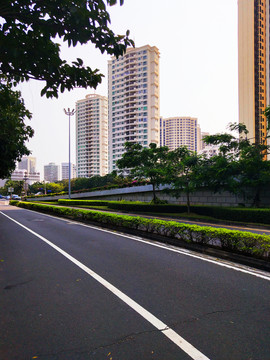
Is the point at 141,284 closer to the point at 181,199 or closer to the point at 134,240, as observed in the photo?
the point at 134,240

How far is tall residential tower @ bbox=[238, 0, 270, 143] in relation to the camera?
69.9 metres

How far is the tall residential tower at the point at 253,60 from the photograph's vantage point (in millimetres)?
69875

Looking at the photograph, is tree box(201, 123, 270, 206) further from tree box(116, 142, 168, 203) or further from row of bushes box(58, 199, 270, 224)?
tree box(116, 142, 168, 203)

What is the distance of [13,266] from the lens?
6.45m

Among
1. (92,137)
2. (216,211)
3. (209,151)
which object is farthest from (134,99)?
(216,211)

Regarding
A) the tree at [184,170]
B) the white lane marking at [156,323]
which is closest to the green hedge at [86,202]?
the tree at [184,170]

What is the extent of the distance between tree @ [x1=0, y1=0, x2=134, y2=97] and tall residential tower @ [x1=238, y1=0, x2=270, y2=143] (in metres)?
72.1

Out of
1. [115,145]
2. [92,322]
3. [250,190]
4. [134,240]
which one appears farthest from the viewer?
[115,145]

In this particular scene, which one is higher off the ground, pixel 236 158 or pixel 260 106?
pixel 260 106

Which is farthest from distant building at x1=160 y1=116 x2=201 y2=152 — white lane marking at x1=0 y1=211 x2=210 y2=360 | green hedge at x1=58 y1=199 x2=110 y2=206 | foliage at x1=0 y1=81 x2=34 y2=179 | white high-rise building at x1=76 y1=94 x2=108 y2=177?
white lane marking at x1=0 y1=211 x2=210 y2=360

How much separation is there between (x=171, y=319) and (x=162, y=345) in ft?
2.16

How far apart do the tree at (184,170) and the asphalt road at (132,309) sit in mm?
14376

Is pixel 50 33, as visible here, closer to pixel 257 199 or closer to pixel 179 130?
pixel 257 199

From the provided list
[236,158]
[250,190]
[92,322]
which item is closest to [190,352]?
[92,322]
